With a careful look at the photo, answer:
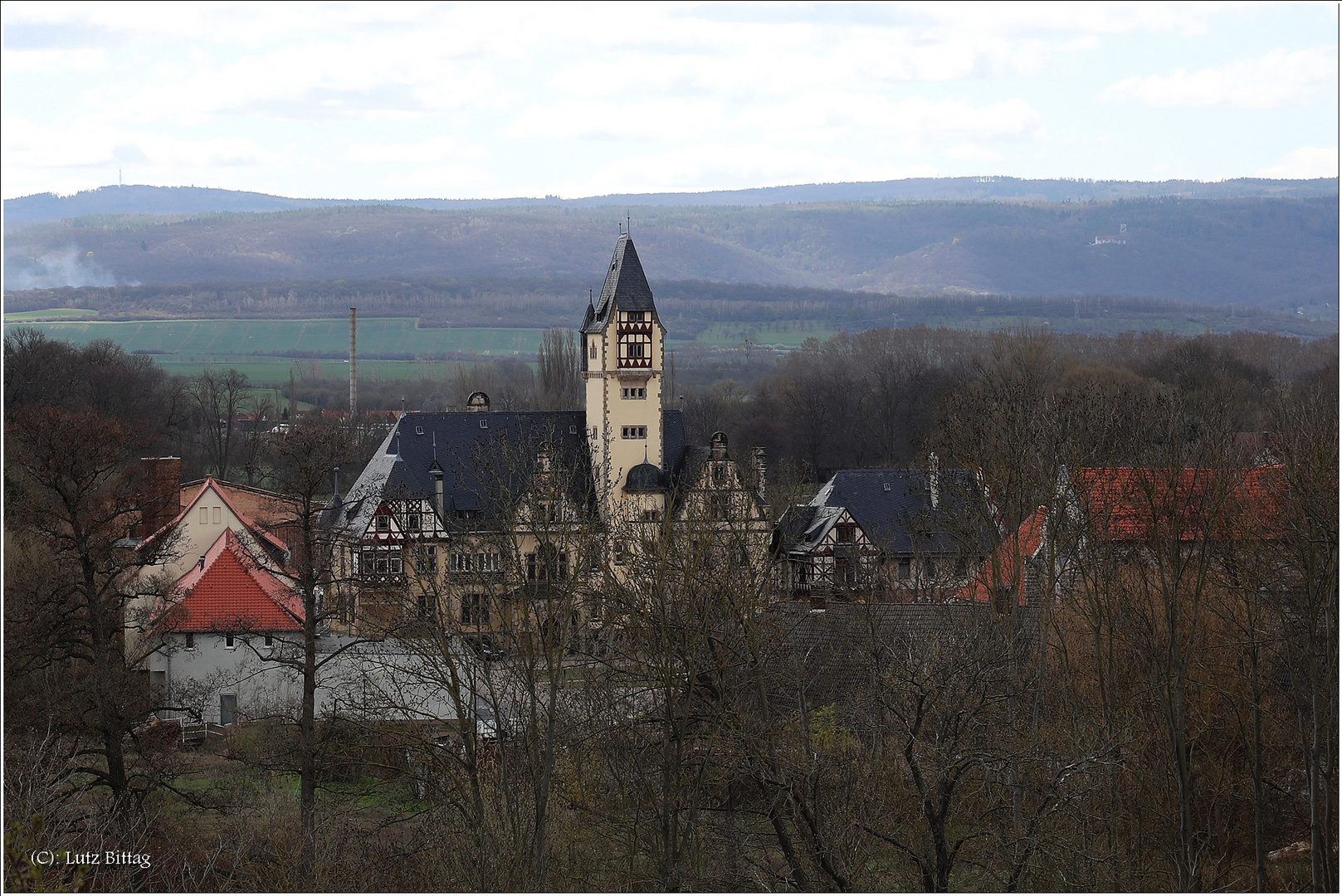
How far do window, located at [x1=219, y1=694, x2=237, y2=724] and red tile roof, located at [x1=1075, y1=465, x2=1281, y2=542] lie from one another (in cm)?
2617

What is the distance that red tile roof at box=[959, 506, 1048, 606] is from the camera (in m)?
31.6

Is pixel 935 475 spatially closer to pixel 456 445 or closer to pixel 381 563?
pixel 381 563

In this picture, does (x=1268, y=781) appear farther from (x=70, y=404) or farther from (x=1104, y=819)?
(x=70, y=404)

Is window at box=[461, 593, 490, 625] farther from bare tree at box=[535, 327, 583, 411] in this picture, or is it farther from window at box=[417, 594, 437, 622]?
bare tree at box=[535, 327, 583, 411]

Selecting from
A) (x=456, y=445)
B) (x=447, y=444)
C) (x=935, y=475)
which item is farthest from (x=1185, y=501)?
(x=456, y=445)

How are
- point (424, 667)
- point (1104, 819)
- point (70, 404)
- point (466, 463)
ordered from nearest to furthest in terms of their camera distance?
point (1104, 819) < point (424, 667) < point (466, 463) < point (70, 404)

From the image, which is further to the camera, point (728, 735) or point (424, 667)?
point (424, 667)

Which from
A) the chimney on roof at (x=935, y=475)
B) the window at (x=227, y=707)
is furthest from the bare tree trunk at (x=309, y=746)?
the chimney on roof at (x=935, y=475)

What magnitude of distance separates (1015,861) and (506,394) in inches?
3926

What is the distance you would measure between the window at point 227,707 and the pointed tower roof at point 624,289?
24453 mm

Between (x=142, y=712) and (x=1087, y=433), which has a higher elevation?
(x=1087, y=433)

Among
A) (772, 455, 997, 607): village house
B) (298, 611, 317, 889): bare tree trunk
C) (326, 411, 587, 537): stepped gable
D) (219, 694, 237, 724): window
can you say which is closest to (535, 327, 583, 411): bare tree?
(326, 411, 587, 537): stepped gable

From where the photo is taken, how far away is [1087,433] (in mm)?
33344

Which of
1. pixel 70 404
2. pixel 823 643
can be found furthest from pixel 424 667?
pixel 70 404
